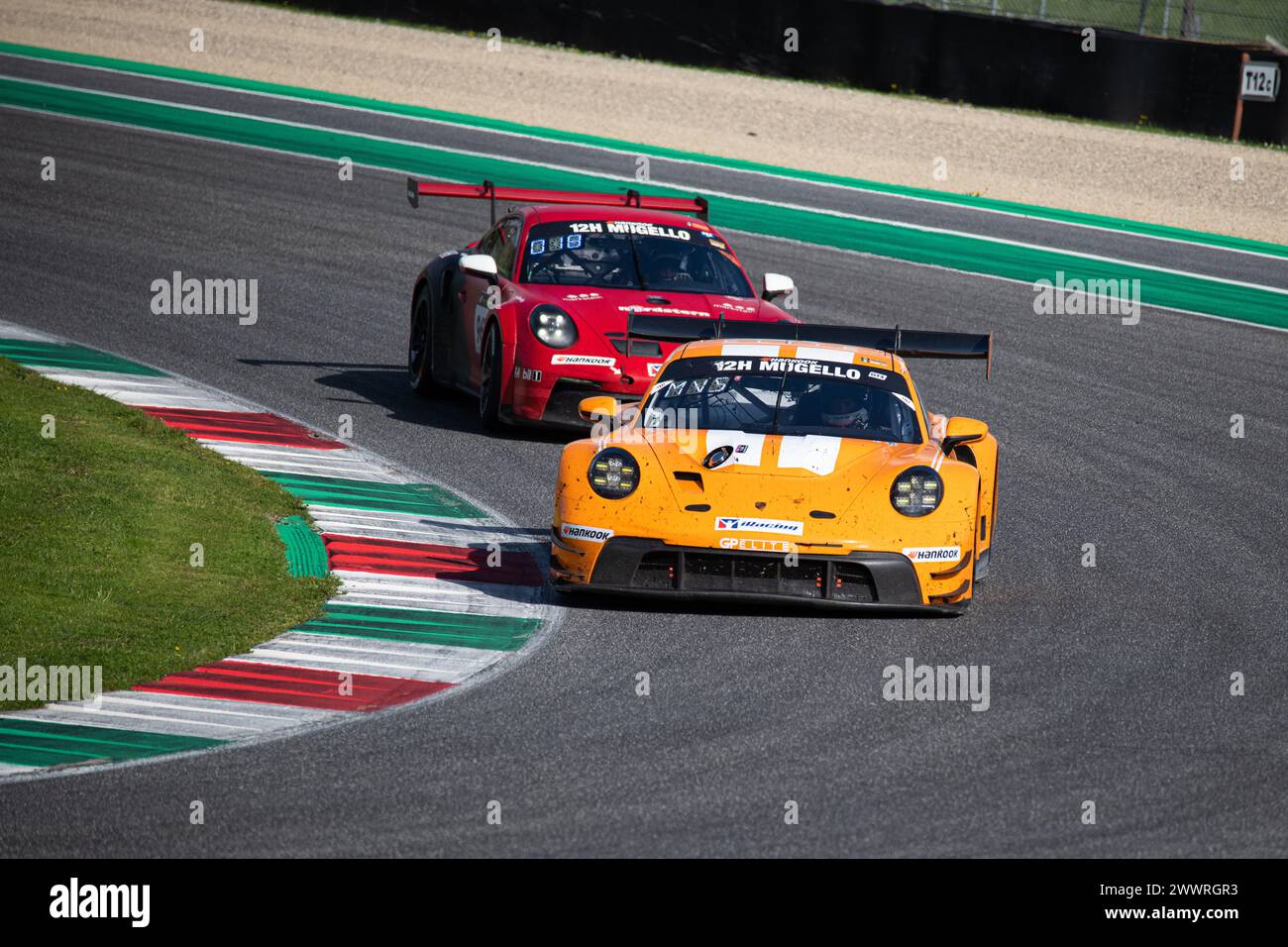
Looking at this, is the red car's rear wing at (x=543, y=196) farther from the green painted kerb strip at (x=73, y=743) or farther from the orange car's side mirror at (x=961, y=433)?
the green painted kerb strip at (x=73, y=743)

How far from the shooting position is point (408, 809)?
20.3ft

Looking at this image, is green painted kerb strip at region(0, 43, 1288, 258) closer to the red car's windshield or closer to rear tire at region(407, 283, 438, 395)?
the red car's windshield

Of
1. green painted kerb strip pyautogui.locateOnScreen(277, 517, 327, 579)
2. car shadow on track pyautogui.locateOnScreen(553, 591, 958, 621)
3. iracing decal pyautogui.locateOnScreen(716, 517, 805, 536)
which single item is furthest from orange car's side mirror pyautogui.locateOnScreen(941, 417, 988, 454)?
green painted kerb strip pyautogui.locateOnScreen(277, 517, 327, 579)

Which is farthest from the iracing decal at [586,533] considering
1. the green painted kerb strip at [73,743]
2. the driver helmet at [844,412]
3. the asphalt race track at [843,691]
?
the green painted kerb strip at [73,743]

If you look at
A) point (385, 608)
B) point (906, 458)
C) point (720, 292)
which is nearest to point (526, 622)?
point (385, 608)

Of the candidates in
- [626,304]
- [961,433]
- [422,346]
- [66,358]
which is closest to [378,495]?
[626,304]

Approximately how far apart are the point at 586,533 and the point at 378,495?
8.83ft

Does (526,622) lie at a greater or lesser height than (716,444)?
lesser

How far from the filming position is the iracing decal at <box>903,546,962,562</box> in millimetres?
8828

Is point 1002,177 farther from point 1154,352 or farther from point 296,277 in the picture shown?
point 296,277

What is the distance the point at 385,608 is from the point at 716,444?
176 cm

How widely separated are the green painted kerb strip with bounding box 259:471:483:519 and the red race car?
4.36ft

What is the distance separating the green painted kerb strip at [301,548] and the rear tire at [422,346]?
366cm

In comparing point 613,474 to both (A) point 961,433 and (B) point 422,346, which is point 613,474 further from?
(B) point 422,346
